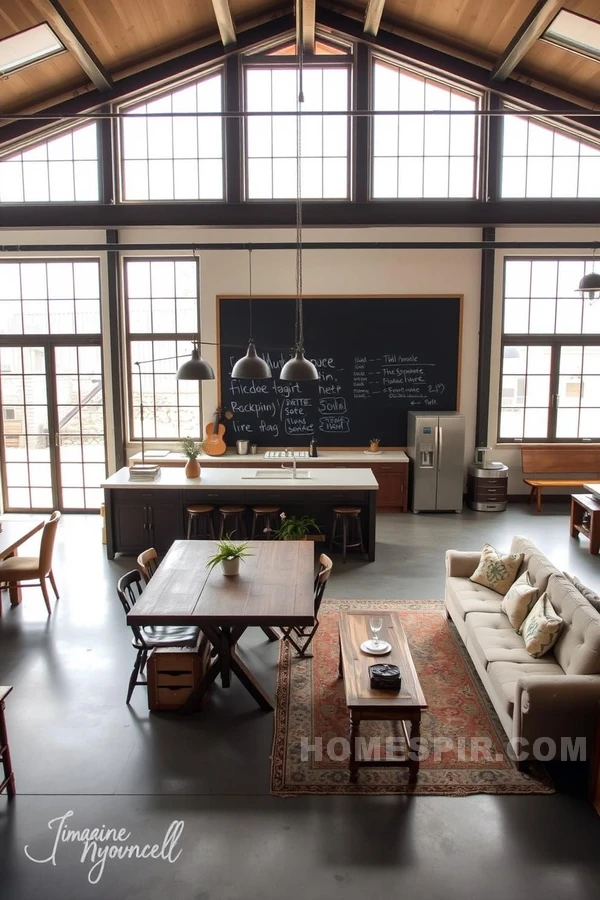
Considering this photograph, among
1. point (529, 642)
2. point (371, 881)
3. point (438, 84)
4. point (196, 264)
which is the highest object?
point (438, 84)

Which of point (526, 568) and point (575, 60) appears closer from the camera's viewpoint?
point (526, 568)

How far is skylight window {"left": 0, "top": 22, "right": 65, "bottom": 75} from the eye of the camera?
680cm

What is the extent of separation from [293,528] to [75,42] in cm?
578

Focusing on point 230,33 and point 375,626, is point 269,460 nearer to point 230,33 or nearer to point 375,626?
point 375,626

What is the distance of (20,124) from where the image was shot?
866cm

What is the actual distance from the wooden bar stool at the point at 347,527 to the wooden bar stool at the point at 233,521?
1.03 metres

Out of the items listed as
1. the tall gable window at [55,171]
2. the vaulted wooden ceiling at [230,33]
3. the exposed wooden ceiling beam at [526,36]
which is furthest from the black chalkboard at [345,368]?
the vaulted wooden ceiling at [230,33]

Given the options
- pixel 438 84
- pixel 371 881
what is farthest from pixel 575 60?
pixel 371 881

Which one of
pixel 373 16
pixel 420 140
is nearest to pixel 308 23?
pixel 373 16

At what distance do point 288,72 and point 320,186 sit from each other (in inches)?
60.0

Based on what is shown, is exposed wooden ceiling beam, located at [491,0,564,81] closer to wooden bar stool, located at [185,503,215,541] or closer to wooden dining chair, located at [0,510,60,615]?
wooden bar stool, located at [185,503,215,541]

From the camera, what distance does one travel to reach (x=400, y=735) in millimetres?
4254

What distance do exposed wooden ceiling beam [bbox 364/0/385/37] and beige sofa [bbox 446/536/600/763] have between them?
260 inches

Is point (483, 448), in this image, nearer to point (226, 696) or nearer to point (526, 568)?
point (526, 568)
